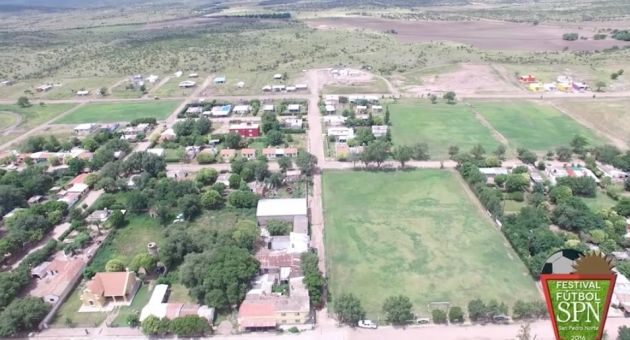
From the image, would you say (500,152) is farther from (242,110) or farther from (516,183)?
(242,110)

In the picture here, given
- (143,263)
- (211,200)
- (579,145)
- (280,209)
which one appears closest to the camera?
(143,263)

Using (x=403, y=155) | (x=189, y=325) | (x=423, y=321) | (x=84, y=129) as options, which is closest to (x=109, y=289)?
(x=189, y=325)

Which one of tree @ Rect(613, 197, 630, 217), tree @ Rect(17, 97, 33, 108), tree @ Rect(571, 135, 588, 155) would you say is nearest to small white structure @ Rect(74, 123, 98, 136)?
tree @ Rect(17, 97, 33, 108)

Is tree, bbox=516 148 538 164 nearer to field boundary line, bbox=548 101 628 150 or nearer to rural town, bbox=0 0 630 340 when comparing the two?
rural town, bbox=0 0 630 340

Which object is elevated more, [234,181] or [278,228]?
[234,181]

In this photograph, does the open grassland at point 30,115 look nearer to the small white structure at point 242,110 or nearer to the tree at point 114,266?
the small white structure at point 242,110

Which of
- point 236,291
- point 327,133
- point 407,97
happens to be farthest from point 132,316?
point 407,97
